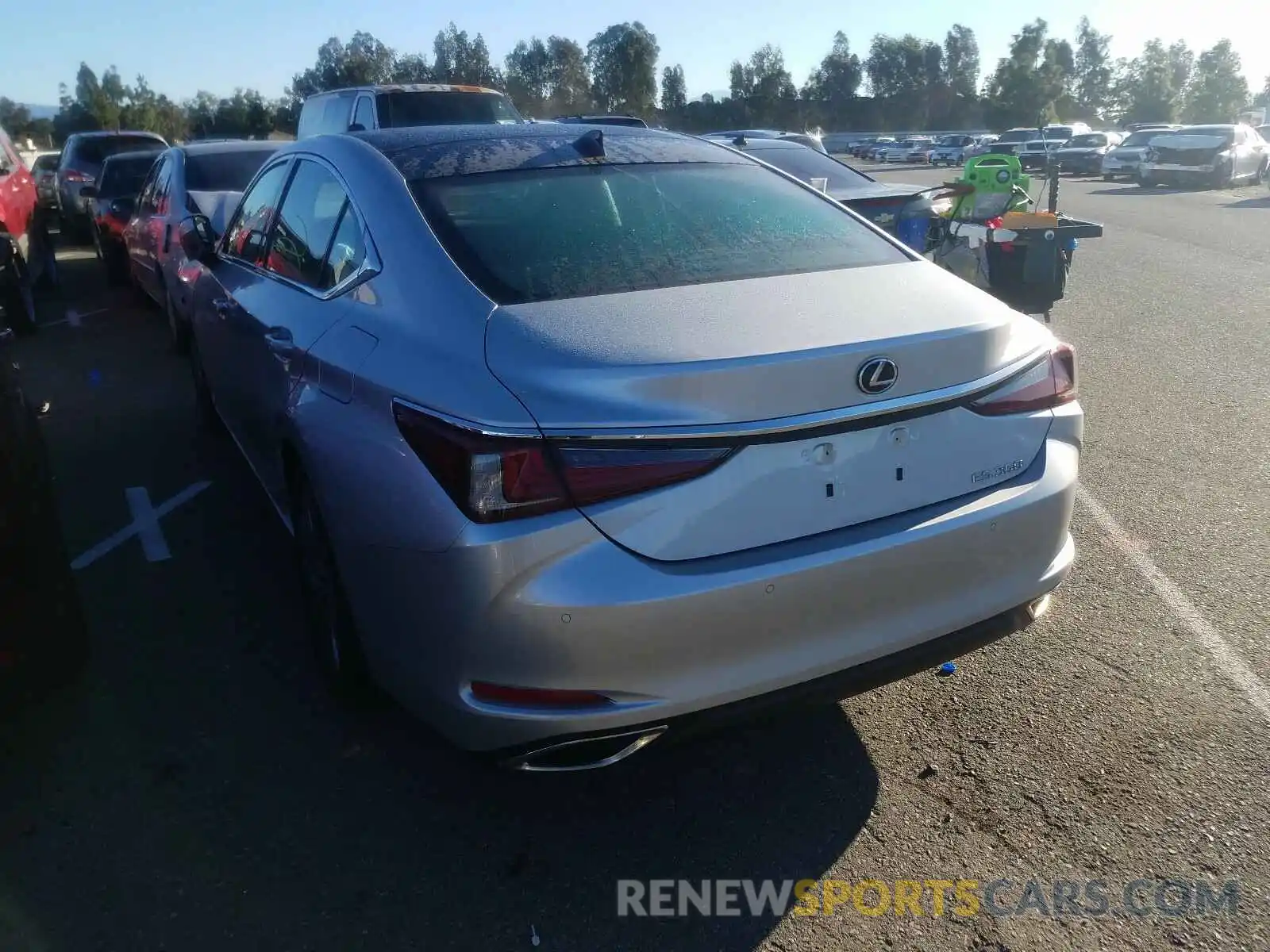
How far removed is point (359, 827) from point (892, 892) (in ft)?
4.55

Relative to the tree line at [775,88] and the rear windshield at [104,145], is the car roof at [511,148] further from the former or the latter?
the tree line at [775,88]

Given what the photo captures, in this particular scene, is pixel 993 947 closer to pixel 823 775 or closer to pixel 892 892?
pixel 892 892

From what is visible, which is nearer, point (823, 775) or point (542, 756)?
point (542, 756)

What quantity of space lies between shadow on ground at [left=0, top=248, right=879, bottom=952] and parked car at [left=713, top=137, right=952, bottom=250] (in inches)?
190

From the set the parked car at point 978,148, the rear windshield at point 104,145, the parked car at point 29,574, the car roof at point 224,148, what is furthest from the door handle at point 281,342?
the parked car at point 978,148

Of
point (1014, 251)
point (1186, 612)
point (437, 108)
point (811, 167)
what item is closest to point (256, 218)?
point (1186, 612)

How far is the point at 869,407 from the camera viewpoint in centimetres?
250

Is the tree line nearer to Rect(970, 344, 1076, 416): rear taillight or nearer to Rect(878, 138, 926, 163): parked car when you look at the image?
Rect(878, 138, 926, 163): parked car

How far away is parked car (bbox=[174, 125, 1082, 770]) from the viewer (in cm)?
233

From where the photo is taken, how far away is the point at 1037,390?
287cm

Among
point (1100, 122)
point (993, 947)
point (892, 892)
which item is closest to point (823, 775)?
point (892, 892)

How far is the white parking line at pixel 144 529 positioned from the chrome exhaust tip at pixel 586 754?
113 inches

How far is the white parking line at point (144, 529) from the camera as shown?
4.73 m

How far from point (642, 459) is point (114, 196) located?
511 inches
